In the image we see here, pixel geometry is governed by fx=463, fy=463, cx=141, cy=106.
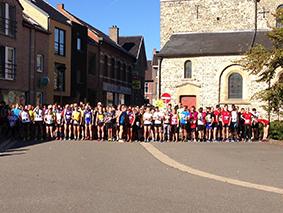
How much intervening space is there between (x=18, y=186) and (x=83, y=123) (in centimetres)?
1220

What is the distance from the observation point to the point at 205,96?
38.0 m

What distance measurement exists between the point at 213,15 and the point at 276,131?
79.1 ft

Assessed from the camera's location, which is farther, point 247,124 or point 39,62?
point 39,62

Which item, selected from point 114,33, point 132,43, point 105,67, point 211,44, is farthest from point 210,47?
point 132,43

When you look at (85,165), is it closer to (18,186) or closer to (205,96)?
(18,186)

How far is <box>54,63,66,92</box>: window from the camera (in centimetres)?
3578

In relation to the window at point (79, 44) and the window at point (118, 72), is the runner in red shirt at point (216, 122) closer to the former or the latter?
the window at point (79, 44)

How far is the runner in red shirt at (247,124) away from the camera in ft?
71.4

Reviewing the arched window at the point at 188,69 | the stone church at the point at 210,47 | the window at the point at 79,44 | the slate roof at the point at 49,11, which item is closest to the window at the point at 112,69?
the stone church at the point at 210,47

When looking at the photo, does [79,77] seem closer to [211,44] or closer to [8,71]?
[8,71]

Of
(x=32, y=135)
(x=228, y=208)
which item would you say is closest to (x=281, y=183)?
(x=228, y=208)

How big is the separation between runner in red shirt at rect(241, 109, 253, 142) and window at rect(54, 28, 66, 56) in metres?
18.6

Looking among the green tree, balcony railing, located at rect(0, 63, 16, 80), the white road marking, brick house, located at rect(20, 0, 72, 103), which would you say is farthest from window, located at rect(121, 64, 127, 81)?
the white road marking

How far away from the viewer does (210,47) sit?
38531 millimetres
